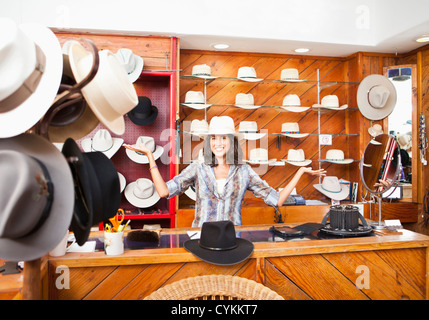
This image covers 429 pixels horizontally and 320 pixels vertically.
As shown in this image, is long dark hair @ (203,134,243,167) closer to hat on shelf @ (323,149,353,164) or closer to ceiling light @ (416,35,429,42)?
hat on shelf @ (323,149,353,164)

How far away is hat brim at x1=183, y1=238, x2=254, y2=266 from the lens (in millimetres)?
1630

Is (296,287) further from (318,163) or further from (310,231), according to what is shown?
→ (318,163)

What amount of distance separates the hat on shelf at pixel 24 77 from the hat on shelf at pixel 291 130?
334 cm

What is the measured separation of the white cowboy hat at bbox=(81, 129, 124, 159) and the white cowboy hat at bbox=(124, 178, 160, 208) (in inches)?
16.5

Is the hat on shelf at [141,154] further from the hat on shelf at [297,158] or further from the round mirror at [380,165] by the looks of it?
the round mirror at [380,165]

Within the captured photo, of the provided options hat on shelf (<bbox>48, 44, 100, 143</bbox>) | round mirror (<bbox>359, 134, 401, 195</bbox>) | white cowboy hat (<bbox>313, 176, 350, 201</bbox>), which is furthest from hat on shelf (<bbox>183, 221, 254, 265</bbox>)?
white cowboy hat (<bbox>313, 176, 350, 201</bbox>)

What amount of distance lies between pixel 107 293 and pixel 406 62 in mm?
4406

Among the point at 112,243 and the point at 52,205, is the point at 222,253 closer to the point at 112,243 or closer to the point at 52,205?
the point at 112,243

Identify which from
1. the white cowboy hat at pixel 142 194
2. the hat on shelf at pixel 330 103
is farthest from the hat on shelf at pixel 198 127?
the hat on shelf at pixel 330 103

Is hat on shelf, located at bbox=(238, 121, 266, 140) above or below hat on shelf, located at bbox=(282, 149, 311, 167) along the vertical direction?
above

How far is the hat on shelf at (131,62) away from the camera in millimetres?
3291

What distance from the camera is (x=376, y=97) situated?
4035mm

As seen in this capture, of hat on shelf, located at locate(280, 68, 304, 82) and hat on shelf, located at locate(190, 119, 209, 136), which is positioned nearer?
hat on shelf, located at locate(190, 119, 209, 136)
